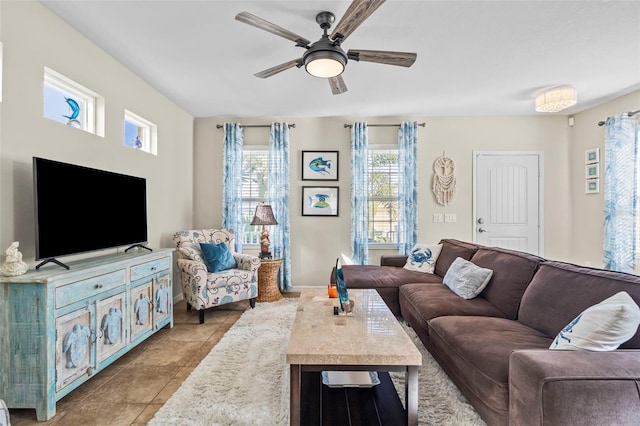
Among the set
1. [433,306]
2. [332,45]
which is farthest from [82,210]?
[433,306]

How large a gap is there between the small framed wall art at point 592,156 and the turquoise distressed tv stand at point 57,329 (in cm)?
571

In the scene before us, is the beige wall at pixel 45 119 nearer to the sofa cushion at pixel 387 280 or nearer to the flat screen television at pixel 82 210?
the flat screen television at pixel 82 210

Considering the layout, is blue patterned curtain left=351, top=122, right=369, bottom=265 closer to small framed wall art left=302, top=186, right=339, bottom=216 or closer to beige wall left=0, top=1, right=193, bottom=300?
small framed wall art left=302, top=186, right=339, bottom=216

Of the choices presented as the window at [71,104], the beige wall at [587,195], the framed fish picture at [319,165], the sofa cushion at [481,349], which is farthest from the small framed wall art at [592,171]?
the window at [71,104]

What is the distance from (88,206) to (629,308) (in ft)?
11.1

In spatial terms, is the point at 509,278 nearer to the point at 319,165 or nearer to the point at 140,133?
the point at 319,165

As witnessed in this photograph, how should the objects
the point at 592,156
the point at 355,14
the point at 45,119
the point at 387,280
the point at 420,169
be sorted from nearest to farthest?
the point at 355,14 < the point at 45,119 < the point at 387,280 < the point at 592,156 < the point at 420,169

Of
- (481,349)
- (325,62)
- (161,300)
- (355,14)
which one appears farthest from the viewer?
(161,300)

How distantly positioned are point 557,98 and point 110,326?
16.1ft

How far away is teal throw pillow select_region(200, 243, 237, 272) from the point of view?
145 inches

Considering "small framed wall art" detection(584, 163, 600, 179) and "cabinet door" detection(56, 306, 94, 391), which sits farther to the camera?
"small framed wall art" detection(584, 163, 600, 179)

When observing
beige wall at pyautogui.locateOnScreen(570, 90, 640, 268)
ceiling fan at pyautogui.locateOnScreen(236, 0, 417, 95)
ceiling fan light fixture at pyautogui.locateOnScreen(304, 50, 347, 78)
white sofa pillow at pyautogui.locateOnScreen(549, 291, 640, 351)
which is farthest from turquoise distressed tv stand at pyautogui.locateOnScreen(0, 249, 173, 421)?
beige wall at pyautogui.locateOnScreen(570, 90, 640, 268)

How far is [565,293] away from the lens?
6.22 ft

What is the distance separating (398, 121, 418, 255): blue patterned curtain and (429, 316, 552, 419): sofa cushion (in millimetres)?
2459
